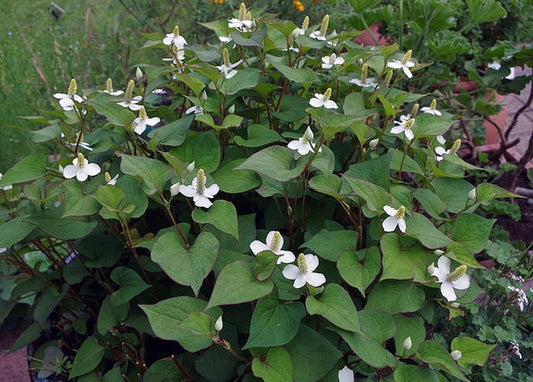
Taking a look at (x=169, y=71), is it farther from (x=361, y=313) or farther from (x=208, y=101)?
(x=361, y=313)

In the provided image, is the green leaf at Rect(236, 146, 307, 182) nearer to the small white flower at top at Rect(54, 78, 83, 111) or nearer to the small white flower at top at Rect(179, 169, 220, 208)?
the small white flower at top at Rect(179, 169, 220, 208)

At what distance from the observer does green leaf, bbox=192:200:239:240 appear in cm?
88

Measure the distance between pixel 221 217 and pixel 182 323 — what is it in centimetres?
19

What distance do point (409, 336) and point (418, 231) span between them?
0.62 ft

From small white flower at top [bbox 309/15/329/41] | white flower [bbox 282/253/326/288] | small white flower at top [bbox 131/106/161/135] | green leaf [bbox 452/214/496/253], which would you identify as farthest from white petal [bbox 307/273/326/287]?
small white flower at top [bbox 309/15/329/41]

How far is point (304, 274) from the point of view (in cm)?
83

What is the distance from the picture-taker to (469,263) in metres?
0.89

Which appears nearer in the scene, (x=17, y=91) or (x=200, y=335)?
(x=200, y=335)

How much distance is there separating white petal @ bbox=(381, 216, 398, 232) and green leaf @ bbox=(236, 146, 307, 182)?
17cm

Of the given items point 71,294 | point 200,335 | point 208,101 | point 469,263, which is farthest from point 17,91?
point 469,263

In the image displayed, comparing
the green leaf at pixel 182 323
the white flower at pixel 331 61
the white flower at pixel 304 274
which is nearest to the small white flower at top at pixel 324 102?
the white flower at pixel 331 61

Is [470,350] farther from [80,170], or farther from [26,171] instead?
[26,171]

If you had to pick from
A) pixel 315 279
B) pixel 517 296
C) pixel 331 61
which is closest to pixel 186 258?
pixel 315 279

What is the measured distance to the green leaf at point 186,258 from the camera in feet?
2.68
